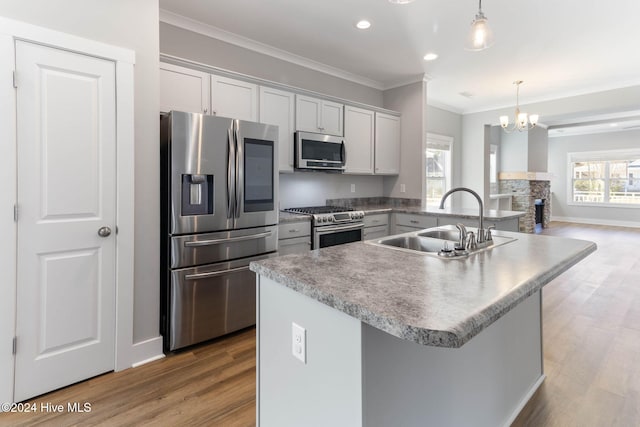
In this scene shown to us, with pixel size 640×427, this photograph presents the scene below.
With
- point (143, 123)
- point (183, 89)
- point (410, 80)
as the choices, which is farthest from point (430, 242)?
point (410, 80)

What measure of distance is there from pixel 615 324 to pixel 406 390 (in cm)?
304

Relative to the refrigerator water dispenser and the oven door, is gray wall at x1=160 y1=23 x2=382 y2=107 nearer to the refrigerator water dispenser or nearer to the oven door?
the refrigerator water dispenser

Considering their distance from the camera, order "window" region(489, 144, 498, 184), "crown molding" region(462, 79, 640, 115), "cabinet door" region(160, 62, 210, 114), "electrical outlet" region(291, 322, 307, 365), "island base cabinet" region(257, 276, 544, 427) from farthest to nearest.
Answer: "window" region(489, 144, 498, 184) < "crown molding" region(462, 79, 640, 115) < "cabinet door" region(160, 62, 210, 114) < "electrical outlet" region(291, 322, 307, 365) < "island base cabinet" region(257, 276, 544, 427)

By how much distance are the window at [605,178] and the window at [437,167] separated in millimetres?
6251

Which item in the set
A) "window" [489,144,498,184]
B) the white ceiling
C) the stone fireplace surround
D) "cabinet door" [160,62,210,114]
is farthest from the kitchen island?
"window" [489,144,498,184]

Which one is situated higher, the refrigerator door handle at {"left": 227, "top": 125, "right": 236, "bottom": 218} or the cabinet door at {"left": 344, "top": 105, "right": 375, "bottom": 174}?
the cabinet door at {"left": 344, "top": 105, "right": 375, "bottom": 174}

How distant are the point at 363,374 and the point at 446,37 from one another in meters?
3.53

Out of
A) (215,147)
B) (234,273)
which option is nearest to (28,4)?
(215,147)

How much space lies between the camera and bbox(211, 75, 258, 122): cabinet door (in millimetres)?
2975

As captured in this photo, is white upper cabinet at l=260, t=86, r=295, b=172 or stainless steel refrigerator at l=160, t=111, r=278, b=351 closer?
stainless steel refrigerator at l=160, t=111, r=278, b=351

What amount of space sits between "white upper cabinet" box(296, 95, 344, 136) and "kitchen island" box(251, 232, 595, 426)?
2307 mm

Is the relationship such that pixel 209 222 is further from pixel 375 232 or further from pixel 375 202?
pixel 375 202

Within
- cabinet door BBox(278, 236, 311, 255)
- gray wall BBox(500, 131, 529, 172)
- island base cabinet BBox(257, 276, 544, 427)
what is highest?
gray wall BBox(500, 131, 529, 172)

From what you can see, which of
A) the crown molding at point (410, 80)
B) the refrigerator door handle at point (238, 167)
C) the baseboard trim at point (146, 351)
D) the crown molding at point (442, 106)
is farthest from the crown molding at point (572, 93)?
the baseboard trim at point (146, 351)
